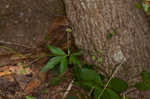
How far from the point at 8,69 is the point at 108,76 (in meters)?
0.84

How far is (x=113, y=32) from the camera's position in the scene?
131 cm

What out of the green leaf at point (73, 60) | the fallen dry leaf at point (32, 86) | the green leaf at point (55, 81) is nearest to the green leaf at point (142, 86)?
the green leaf at point (73, 60)

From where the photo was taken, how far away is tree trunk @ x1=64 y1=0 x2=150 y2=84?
1.27m

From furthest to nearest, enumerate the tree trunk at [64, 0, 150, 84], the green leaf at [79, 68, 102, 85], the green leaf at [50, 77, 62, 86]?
the green leaf at [50, 77, 62, 86], the green leaf at [79, 68, 102, 85], the tree trunk at [64, 0, 150, 84]

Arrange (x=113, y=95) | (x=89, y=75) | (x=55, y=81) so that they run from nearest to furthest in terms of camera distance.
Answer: (x=113, y=95) < (x=89, y=75) < (x=55, y=81)

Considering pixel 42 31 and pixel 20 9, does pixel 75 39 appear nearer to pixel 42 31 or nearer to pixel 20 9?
pixel 42 31

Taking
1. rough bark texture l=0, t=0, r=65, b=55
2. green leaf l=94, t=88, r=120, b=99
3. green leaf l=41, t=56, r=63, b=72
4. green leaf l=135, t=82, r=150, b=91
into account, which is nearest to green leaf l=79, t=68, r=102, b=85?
green leaf l=94, t=88, r=120, b=99

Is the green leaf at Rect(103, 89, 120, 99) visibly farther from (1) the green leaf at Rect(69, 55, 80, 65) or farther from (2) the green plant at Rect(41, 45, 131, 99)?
(1) the green leaf at Rect(69, 55, 80, 65)

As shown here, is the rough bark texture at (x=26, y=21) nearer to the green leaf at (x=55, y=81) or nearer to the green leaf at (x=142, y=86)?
the green leaf at (x=55, y=81)

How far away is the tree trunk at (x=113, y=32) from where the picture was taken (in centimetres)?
127

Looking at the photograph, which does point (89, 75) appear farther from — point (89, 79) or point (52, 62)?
point (52, 62)

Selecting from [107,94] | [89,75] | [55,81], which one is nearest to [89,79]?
[89,75]

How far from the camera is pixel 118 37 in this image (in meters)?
1.33

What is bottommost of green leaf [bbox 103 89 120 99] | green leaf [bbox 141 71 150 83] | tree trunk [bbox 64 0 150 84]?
green leaf [bbox 103 89 120 99]
